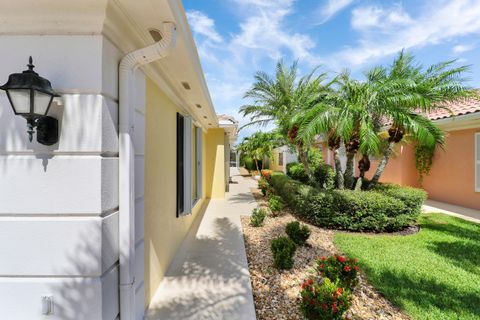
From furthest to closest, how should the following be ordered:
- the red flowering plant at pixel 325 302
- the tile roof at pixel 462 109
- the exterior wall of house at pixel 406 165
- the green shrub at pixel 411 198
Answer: the exterior wall of house at pixel 406 165 → the tile roof at pixel 462 109 → the green shrub at pixel 411 198 → the red flowering plant at pixel 325 302

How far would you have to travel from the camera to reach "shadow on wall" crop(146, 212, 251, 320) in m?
3.31

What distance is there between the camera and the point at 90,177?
2193mm

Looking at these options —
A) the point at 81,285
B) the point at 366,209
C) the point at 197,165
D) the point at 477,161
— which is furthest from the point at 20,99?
the point at 477,161

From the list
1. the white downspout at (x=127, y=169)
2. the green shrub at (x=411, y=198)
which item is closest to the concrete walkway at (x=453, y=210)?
the green shrub at (x=411, y=198)

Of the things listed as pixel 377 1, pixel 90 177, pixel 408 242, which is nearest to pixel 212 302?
pixel 90 177

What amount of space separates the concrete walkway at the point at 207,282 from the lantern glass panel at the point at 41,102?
3.01 metres

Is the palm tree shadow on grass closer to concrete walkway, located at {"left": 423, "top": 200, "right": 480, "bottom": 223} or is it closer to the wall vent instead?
the wall vent

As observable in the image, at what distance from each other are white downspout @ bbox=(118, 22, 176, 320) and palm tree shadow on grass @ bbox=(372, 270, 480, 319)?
3.94m

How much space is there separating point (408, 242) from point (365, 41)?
23.4 feet

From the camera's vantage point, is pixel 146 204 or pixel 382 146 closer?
pixel 146 204

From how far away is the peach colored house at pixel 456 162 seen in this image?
909cm

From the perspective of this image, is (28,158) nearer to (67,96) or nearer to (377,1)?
(67,96)

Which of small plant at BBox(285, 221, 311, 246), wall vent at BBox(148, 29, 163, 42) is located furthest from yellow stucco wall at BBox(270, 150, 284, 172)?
wall vent at BBox(148, 29, 163, 42)

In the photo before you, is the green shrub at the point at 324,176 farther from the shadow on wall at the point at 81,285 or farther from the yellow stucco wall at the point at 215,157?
the shadow on wall at the point at 81,285
